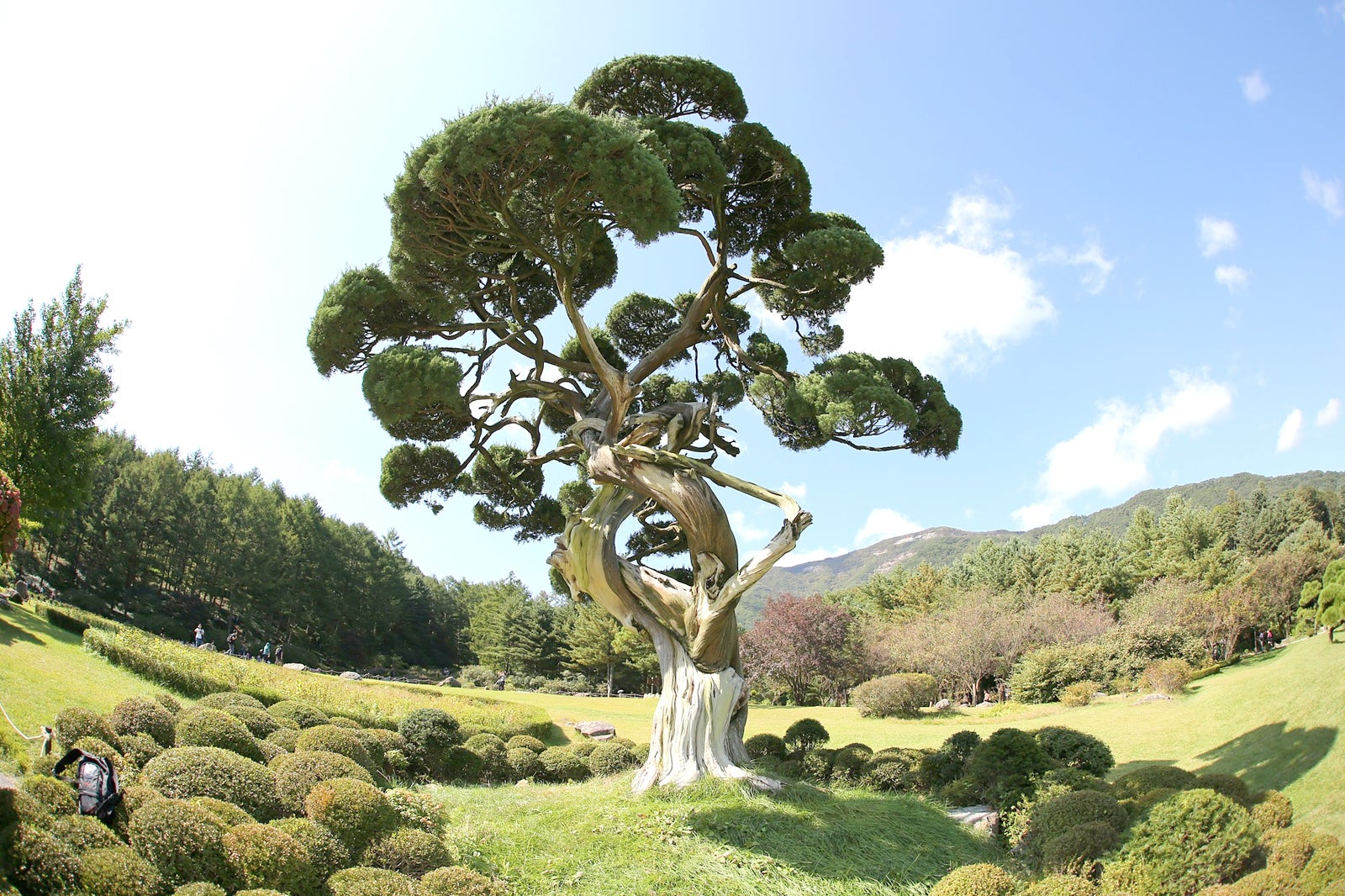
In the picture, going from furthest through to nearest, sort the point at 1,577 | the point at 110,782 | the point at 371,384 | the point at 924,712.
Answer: the point at 924,712
the point at 1,577
the point at 371,384
the point at 110,782

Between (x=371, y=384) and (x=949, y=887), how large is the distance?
8901 millimetres

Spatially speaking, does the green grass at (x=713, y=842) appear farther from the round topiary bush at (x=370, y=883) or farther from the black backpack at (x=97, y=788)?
the black backpack at (x=97, y=788)

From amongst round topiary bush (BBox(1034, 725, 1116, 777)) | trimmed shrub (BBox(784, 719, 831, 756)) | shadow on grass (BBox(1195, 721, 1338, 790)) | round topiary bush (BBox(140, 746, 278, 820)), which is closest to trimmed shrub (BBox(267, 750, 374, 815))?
round topiary bush (BBox(140, 746, 278, 820))

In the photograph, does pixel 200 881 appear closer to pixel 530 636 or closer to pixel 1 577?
pixel 1 577

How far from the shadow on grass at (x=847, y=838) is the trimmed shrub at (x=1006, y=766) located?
0.76 metres

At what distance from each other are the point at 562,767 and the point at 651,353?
741 centimetres

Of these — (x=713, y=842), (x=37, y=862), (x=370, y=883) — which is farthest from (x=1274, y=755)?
(x=37, y=862)

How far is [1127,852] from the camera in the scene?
6074 millimetres

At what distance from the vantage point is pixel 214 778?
6434 mm

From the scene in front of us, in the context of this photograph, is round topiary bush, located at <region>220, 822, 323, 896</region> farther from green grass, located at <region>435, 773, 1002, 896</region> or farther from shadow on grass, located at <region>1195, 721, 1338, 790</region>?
shadow on grass, located at <region>1195, 721, 1338, 790</region>

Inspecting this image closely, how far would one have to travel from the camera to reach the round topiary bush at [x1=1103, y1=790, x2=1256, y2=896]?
565 cm

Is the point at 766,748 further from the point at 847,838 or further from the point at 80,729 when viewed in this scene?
the point at 80,729

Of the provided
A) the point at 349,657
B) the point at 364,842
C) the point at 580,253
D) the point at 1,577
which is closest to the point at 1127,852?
the point at 364,842

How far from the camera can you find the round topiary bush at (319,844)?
18.9ft
